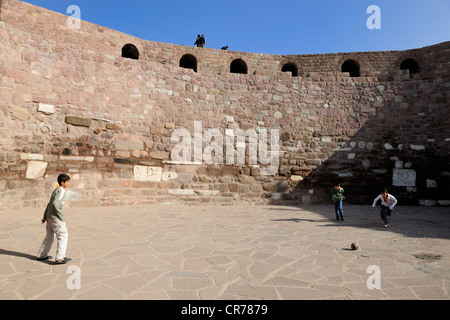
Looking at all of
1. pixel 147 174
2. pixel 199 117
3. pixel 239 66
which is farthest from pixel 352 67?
pixel 147 174

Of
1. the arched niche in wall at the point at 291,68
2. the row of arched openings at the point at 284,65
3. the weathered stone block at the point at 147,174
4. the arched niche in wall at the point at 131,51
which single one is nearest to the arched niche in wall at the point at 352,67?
the row of arched openings at the point at 284,65

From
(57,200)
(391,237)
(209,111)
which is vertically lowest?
(391,237)

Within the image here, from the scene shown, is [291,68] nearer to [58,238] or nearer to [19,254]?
[58,238]

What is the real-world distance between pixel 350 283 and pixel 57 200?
143 inches

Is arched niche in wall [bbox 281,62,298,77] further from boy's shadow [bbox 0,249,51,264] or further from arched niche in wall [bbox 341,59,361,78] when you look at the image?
boy's shadow [bbox 0,249,51,264]

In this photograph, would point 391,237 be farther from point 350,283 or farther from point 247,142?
point 247,142

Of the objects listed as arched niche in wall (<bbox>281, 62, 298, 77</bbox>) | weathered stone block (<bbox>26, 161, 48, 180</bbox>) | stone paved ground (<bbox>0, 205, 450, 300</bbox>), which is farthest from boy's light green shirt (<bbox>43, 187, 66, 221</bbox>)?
arched niche in wall (<bbox>281, 62, 298, 77</bbox>)

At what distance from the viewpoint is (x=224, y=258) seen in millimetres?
3795

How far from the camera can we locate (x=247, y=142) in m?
9.64

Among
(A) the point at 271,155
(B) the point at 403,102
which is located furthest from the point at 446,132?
(A) the point at 271,155

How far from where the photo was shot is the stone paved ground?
9.02 ft

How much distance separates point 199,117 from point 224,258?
6.33 metres

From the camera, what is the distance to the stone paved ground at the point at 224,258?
2.75 m
